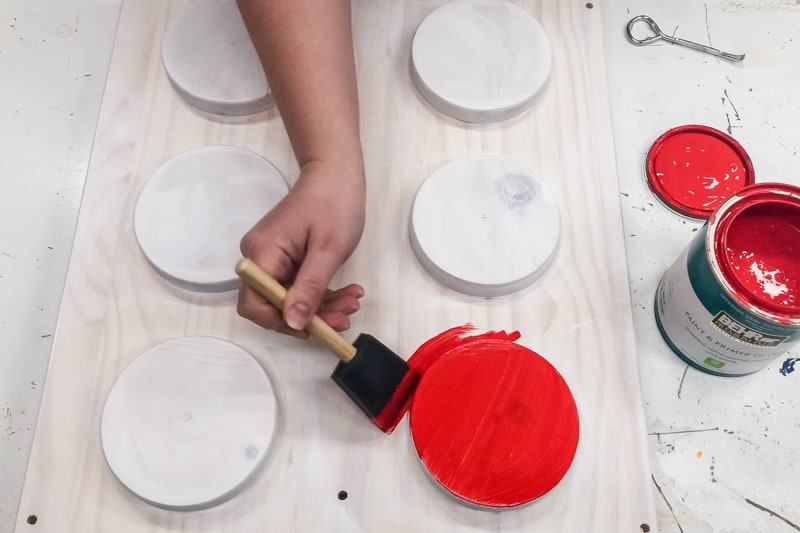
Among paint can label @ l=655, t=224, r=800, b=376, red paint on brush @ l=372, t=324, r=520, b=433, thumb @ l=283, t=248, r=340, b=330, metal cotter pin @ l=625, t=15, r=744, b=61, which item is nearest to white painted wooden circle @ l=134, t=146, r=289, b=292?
thumb @ l=283, t=248, r=340, b=330

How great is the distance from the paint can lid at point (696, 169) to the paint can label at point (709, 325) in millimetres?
176

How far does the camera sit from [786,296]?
734mm

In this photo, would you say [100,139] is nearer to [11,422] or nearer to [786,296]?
[11,422]

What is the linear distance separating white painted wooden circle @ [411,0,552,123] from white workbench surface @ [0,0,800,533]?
0.56 ft

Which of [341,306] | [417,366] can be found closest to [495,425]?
[417,366]

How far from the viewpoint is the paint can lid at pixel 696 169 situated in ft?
3.12

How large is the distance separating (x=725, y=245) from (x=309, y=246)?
0.46 meters

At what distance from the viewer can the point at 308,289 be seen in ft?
2.23

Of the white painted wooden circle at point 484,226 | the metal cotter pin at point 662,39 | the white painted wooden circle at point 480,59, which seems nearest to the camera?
the white painted wooden circle at point 484,226

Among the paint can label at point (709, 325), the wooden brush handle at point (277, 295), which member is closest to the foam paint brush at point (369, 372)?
the wooden brush handle at point (277, 295)

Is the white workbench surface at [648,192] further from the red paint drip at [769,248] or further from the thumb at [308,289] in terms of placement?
the thumb at [308,289]

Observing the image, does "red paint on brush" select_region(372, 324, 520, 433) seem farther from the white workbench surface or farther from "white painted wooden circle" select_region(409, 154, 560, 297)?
the white workbench surface

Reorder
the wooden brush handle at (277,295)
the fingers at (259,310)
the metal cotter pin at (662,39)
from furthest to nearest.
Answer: the metal cotter pin at (662,39) → the fingers at (259,310) → the wooden brush handle at (277,295)

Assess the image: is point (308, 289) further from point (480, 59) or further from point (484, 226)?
point (480, 59)
